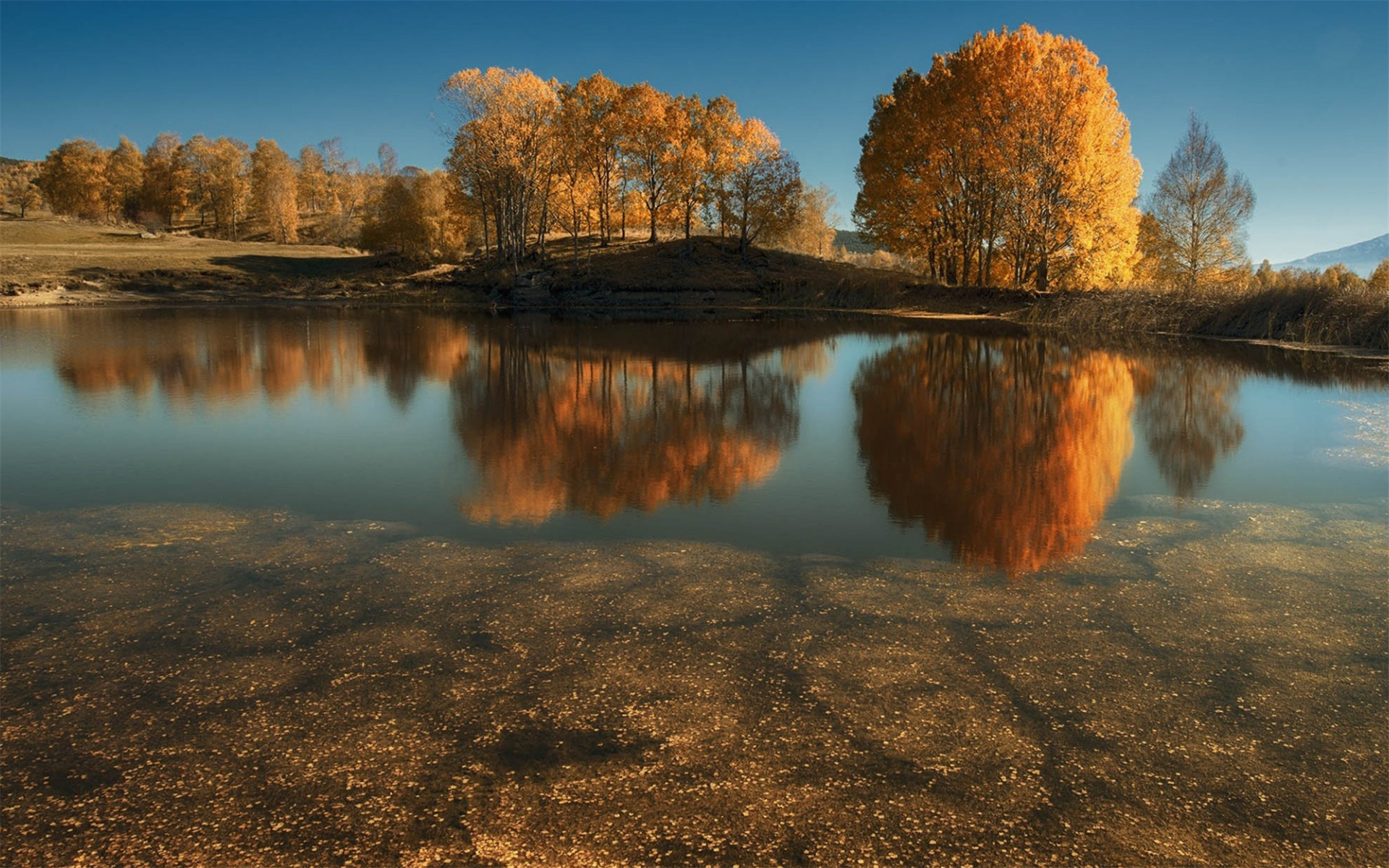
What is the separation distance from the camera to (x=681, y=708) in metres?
3.87

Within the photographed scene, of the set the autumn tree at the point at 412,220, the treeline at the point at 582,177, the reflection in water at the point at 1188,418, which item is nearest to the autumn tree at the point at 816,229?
the treeline at the point at 582,177

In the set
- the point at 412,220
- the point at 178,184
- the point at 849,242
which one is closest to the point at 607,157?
the point at 412,220

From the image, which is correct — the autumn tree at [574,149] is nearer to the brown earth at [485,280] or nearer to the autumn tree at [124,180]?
the brown earth at [485,280]

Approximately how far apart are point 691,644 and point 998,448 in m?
6.39

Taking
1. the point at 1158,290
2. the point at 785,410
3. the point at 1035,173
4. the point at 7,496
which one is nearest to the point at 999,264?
the point at 1035,173

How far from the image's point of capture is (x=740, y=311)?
1615 inches

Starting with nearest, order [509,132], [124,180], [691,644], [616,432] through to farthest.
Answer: [691,644]
[616,432]
[509,132]
[124,180]

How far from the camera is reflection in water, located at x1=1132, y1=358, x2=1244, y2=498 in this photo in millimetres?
8930

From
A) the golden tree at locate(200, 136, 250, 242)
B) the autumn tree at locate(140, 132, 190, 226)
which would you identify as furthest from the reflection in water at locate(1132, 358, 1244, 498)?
the autumn tree at locate(140, 132, 190, 226)

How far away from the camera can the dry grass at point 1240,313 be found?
21047 millimetres

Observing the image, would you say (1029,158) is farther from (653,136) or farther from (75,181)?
(75,181)

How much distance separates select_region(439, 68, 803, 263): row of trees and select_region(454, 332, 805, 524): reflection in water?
28779mm

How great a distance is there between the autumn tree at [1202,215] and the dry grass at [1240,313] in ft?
30.1

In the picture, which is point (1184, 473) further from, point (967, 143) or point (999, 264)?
point (999, 264)
